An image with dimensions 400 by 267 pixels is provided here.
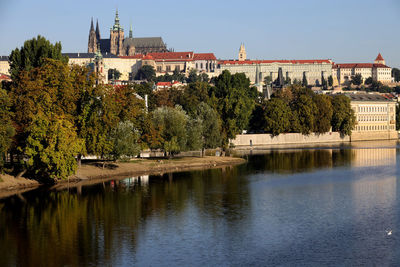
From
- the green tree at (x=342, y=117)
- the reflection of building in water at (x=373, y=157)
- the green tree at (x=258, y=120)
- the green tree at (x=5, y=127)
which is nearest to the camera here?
the green tree at (x=5, y=127)

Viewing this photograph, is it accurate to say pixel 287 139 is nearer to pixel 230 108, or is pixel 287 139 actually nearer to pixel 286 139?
pixel 286 139

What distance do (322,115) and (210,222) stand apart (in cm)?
8875

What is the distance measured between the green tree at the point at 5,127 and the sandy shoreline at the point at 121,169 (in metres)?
2.29

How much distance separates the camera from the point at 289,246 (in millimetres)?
41531

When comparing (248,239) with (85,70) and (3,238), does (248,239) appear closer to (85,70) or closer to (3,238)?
(3,238)

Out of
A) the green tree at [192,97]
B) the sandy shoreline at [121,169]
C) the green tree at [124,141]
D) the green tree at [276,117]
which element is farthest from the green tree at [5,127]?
the green tree at [276,117]

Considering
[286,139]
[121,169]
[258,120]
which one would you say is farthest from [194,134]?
[286,139]

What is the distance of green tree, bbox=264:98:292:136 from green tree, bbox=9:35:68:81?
47.9m

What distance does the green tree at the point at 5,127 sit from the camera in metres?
61.7

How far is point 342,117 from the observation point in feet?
455

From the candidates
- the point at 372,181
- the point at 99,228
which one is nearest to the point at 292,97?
the point at 372,181

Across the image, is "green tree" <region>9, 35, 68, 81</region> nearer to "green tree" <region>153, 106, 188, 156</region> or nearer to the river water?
"green tree" <region>153, 106, 188, 156</region>

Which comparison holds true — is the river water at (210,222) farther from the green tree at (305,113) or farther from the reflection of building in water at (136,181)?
the green tree at (305,113)

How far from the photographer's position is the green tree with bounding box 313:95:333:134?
134 metres
